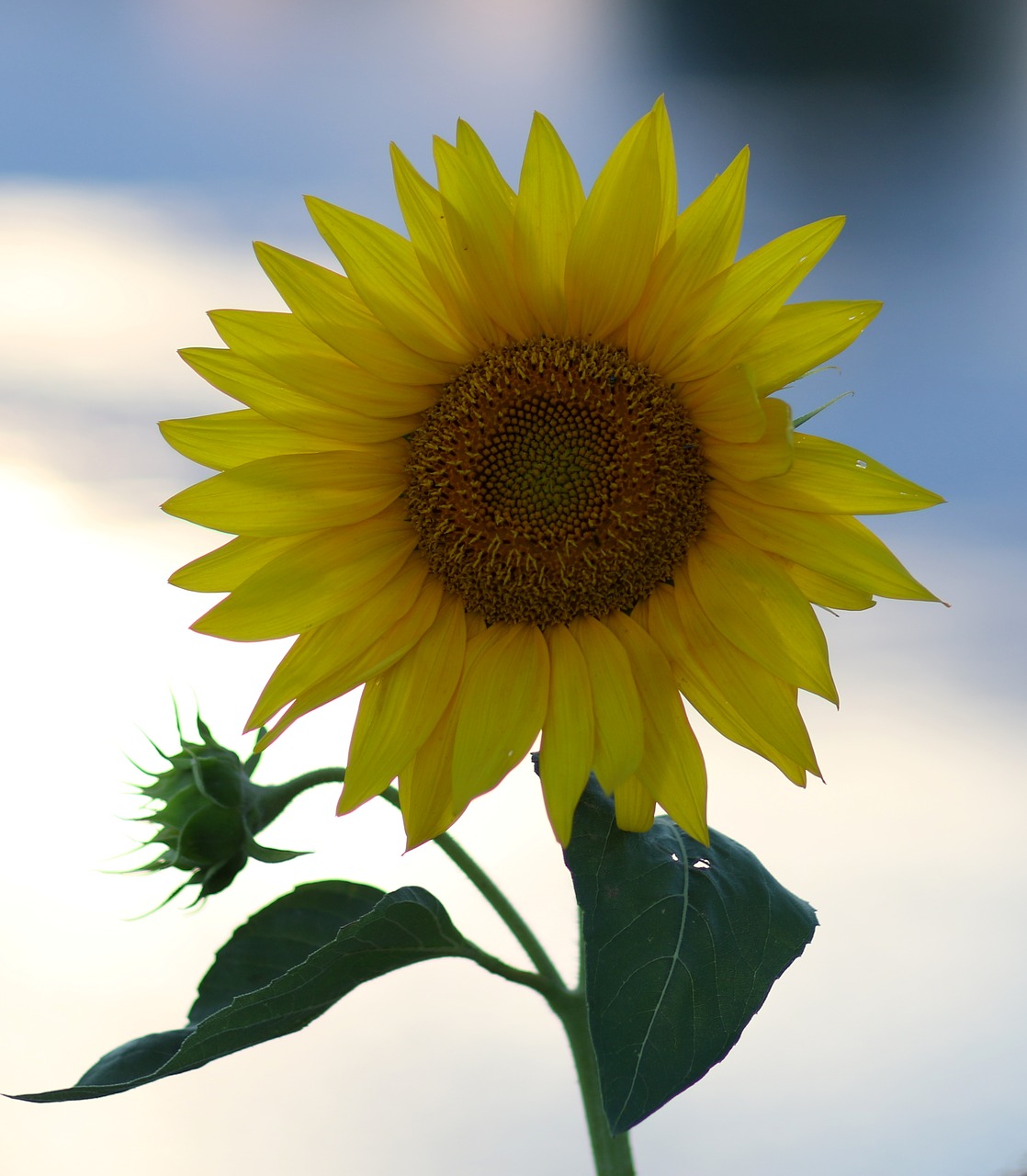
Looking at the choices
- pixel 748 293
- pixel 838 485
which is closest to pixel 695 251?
pixel 748 293

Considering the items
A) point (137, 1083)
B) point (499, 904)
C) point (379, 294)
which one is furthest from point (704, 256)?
point (137, 1083)

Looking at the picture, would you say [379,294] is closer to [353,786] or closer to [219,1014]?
[353,786]

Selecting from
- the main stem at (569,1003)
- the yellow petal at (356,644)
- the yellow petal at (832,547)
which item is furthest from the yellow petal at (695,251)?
the main stem at (569,1003)

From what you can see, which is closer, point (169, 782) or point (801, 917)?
point (801, 917)

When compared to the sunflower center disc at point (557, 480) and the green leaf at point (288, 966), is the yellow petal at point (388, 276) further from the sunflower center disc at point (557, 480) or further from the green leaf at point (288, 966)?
the green leaf at point (288, 966)

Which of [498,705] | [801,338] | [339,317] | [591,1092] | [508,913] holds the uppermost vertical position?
[339,317]

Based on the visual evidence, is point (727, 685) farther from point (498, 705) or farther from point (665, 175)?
point (665, 175)
